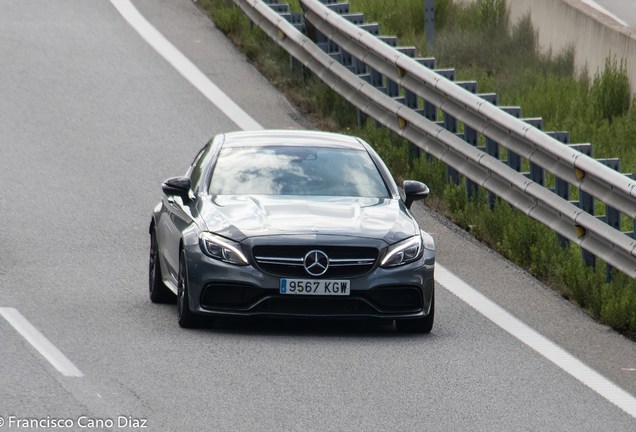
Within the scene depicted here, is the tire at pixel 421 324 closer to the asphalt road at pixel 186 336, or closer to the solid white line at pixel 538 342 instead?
the asphalt road at pixel 186 336

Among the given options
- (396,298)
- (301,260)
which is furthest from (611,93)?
(301,260)

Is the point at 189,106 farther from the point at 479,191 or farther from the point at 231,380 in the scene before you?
the point at 231,380

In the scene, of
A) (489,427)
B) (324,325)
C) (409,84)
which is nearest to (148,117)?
(409,84)

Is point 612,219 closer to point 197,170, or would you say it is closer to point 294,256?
point 294,256

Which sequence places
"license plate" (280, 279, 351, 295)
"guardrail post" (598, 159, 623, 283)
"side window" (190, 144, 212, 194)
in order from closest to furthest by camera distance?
"license plate" (280, 279, 351, 295), "guardrail post" (598, 159, 623, 283), "side window" (190, 144, 212, 194)

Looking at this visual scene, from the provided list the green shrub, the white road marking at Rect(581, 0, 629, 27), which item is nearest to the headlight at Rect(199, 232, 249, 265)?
the green shrub

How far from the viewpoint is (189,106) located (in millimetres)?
15914

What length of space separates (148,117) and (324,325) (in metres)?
6.90

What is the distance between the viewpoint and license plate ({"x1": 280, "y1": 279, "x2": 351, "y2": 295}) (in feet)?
28.3

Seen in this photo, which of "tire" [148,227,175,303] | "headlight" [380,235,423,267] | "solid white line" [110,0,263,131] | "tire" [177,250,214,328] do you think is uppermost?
"headlight" [380,235,423,267]

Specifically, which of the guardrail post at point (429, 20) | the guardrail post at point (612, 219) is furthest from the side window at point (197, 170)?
the guardrail post at point (429, 20)

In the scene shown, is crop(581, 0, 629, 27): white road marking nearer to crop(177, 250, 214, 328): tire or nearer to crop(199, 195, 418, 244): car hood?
crop(199, 195, 418, 244): car hood

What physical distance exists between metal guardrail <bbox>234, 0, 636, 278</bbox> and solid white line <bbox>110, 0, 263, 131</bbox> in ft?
3.51

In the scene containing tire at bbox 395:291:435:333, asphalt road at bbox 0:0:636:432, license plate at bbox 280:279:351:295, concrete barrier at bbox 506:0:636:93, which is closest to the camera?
asphalt road at bbox 0:0:636:432
